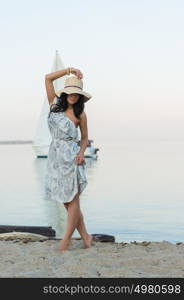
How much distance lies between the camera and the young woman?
220 inches

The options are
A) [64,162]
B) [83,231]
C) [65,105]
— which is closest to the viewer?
[64,162]

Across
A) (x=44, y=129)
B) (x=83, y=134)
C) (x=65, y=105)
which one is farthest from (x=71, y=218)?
(x=44, y=129)

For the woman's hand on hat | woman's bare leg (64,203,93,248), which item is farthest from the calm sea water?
the woman's hand on hat

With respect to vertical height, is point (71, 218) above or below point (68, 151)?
below

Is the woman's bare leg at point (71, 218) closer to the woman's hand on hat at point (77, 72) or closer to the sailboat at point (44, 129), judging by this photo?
the woman's hand on hat at point (77, 72)

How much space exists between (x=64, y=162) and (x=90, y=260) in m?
1.05

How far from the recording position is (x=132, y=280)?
174 inches

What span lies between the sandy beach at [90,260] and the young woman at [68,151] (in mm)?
331

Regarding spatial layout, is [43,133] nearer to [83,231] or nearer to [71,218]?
[83,231]

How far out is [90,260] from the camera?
5.16m

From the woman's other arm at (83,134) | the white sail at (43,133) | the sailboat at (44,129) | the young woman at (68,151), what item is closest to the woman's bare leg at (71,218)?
the young woman at (68,151)

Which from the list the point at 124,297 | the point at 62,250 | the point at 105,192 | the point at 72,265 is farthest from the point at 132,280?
the point at 105,192

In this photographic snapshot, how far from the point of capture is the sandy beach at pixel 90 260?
471 cm

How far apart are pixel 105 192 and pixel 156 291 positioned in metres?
19.4
